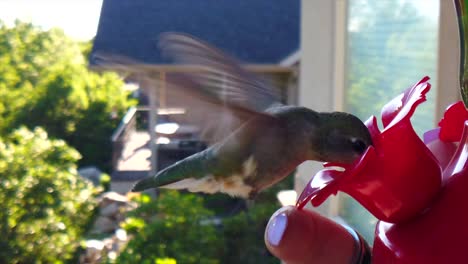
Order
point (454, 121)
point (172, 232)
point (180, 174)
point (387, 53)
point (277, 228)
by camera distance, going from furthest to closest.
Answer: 1. point (172, 232)
2. point (387, 53)
3. point (180, 174)
4. point (454, 121)
5. point (277, 228)

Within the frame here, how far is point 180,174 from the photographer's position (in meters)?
1.15

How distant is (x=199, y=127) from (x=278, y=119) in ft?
0.39

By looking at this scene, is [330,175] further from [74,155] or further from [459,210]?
[74,155]

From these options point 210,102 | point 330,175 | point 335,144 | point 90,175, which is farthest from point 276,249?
point 90,175

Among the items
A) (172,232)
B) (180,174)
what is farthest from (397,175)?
(172,232)

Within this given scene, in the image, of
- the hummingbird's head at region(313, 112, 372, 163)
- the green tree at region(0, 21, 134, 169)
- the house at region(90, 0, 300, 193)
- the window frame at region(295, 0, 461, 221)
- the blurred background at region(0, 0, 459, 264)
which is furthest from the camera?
the green tree at region(0, 21, 134, 169)

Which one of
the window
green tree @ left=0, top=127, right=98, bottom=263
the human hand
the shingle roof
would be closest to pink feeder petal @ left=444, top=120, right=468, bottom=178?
the human hand

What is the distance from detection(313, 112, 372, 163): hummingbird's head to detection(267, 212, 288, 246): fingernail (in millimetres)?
126

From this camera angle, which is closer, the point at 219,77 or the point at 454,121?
the point at 454,121

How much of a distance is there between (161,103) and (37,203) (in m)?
3.53

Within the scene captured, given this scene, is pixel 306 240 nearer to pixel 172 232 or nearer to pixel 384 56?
pixel 384 56

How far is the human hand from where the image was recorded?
733 millimetres

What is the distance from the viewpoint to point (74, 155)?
15.8 feet

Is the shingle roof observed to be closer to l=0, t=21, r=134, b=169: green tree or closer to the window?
l=0, t=21, r=134, b=169: green tree
